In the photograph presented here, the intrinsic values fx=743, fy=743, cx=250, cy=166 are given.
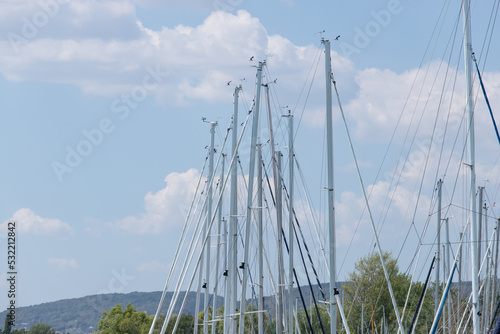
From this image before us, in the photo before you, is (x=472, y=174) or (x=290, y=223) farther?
(x=290, y=223)

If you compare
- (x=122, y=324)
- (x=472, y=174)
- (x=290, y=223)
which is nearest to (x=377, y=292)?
(x=122, y=324)

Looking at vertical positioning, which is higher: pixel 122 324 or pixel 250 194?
pixel 250 194

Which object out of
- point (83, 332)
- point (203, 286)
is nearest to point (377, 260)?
point (203, 286)

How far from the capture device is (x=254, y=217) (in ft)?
105

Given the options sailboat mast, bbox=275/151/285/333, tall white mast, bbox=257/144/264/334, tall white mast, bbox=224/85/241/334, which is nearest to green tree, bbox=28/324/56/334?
tall white mast, bbox=224/85/241/334

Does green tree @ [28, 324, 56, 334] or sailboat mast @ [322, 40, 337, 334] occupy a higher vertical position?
sailboat mast @ [322, 40, 337, 334]

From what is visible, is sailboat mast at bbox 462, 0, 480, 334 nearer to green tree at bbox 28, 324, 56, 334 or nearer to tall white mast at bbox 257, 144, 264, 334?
tall white mast at bbox 257, 144, 264, 334

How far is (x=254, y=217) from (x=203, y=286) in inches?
261

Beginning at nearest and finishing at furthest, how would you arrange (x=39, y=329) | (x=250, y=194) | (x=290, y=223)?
(x=250, y=194)
(x=290, y=223)
(x=39, y=329)

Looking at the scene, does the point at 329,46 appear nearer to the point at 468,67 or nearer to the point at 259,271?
the point at 468,67

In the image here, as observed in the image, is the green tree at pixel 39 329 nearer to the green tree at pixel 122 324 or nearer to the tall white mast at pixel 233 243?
the green tree at pixel 122 324

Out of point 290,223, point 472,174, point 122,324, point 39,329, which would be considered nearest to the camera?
point 472,174

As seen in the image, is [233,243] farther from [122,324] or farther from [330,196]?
[122,324]

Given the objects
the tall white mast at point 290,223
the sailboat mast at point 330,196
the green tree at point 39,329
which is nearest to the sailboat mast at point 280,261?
the tall white mast at point 290,223
